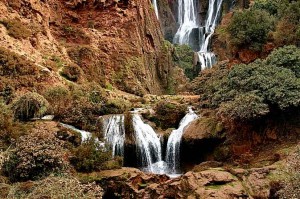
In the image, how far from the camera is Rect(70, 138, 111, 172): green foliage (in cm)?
1518

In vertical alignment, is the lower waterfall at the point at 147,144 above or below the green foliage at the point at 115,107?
below

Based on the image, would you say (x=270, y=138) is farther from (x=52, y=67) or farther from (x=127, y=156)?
(x=52, y=67)

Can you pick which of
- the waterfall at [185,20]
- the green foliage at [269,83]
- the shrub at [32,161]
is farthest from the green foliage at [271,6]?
the waterfall at [185,20]

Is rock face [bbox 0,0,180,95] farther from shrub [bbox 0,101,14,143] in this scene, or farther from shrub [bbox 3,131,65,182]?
shrub [bbox 3,131,65,182]

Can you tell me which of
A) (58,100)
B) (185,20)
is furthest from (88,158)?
(185,20)

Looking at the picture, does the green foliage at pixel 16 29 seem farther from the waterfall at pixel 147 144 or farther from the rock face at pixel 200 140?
the rock face at pixel 200 140

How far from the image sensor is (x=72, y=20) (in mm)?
30750

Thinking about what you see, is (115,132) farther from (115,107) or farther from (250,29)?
(250,29)

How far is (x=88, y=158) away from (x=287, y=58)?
1083cm

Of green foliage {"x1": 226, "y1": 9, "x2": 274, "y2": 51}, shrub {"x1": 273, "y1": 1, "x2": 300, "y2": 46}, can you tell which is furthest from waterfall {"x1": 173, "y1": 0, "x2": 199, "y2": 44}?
shrub {"x1": 273, "y1": 1, "x2": 300, "y2": 46}

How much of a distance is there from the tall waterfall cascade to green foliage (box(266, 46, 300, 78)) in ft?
95.0

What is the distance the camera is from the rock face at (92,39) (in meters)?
25.5

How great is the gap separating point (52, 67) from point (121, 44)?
8308 mm

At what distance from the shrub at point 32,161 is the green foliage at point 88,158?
1.76 m
